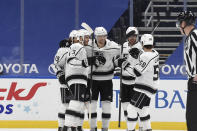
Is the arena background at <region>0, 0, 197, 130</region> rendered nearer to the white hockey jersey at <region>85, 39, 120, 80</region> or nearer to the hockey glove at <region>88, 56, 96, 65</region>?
the white hockey jersey at <region>85, 39, 120, 80</region>

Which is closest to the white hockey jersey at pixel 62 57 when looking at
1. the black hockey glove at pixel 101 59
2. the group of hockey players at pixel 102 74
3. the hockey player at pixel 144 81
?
the group of hockey players at pixel 102 74

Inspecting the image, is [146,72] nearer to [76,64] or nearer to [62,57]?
[76,64]

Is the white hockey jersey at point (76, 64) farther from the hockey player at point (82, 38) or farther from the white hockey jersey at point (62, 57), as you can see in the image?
the white hockey jersey at point (62, 57)

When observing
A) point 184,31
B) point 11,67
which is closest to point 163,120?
point 184,31

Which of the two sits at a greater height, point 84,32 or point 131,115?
point 84,32

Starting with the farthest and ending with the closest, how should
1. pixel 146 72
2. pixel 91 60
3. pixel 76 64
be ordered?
pixel 91 60, pixel 76 64, pixel 146 72

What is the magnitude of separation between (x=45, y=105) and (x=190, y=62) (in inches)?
157

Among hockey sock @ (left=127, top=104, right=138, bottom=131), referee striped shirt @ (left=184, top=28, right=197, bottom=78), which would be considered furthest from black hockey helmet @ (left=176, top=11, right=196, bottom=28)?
hockey sock @ (left=127, top=104, right=138, bottom=131)

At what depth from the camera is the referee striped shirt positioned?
349cm

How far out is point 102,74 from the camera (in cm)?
565

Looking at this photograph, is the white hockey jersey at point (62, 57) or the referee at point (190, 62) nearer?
the referee at point (190, 62)

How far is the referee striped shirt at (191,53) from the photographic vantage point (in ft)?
11.5

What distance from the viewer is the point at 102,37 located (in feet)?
18.5

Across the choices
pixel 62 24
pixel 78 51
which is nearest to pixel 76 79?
pixel 78 51
